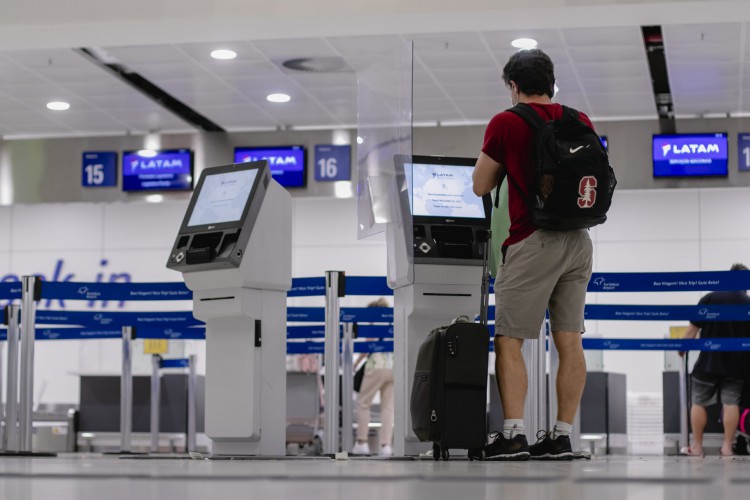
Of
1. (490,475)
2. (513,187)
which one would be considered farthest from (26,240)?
(490,475)

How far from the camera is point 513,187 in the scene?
4660mm

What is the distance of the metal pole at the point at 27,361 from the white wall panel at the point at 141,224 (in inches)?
273

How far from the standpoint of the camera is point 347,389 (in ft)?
25.7

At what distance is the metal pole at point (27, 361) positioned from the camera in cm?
732

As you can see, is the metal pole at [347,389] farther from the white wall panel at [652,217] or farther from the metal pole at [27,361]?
the white wall panel at [652,217]

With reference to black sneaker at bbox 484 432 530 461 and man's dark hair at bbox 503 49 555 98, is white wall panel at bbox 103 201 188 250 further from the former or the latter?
black sneaker at bbox 484 432 530 461

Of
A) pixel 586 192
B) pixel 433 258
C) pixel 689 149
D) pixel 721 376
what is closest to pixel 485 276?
pixel 433 258

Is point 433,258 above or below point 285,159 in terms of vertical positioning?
below

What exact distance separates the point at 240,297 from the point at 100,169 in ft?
27.7

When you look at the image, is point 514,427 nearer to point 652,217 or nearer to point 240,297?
point 240,297

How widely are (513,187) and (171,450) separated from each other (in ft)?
23.5

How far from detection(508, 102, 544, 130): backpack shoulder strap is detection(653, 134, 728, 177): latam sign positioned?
8124 mm

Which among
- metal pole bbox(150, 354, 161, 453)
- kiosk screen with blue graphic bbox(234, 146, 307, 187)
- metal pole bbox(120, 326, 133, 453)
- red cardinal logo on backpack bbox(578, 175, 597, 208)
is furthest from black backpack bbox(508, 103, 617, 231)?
kiosk screen with blue graphic bbox(234, 146, 307, 187)

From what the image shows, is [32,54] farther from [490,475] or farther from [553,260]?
[490,475]
